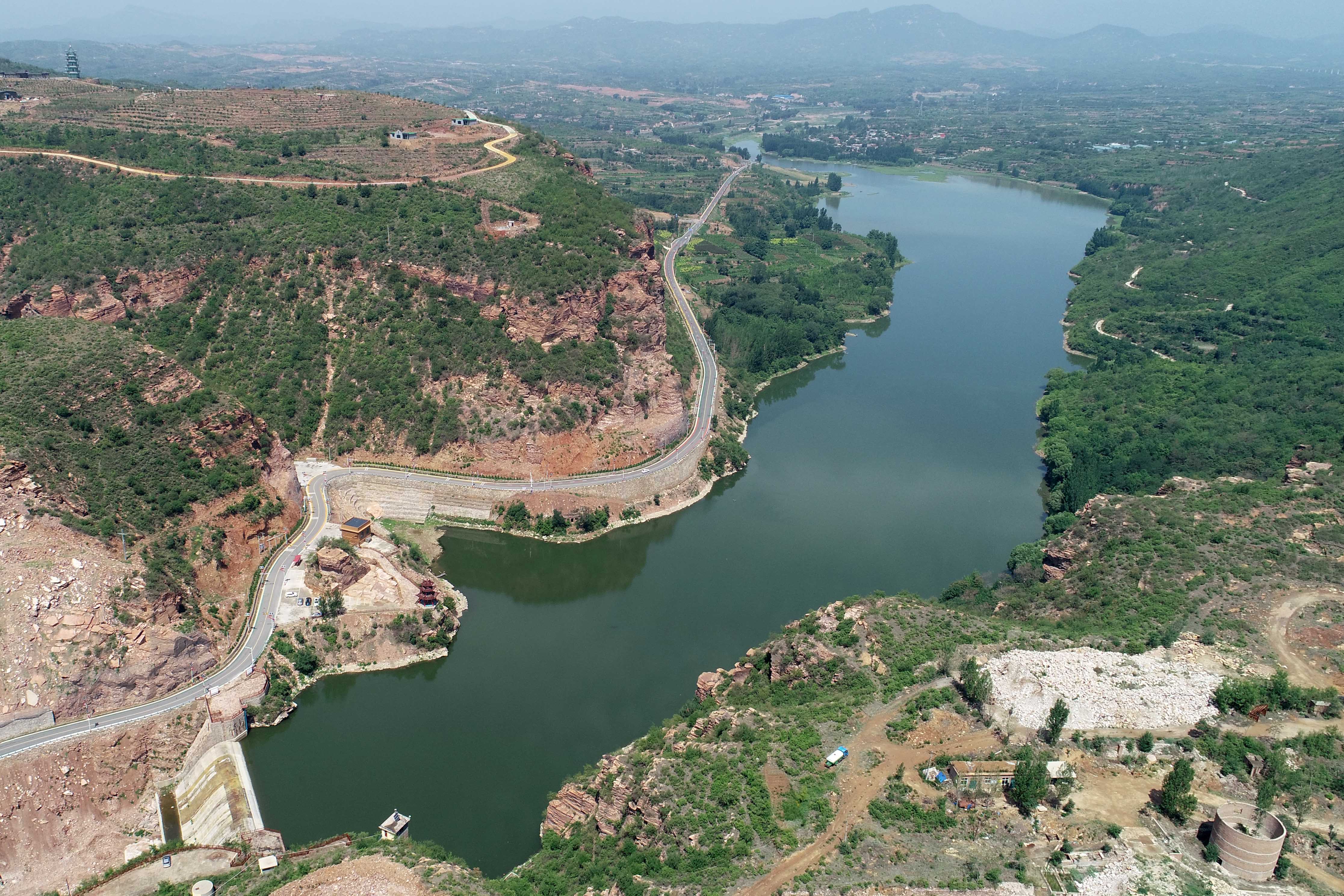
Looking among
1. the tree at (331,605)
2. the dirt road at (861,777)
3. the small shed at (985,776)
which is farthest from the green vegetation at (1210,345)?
the tree at (331,605)

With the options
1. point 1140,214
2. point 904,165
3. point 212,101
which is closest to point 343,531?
point 212,101

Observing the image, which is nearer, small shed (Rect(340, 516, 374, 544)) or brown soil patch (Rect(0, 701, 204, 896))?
brown soil patch (Rect(0, 701, 204, 896))

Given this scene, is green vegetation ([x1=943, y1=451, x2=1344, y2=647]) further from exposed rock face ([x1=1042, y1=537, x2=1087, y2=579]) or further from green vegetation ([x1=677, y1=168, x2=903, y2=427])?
green vegetation ([x1=677, y1=168, x2=903, y2=427])

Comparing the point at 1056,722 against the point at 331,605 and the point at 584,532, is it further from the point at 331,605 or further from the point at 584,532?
the point at 331,605

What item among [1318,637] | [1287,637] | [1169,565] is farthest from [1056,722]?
[1169,565]

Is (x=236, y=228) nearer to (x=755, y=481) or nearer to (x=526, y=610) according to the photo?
(x=526, y=610)

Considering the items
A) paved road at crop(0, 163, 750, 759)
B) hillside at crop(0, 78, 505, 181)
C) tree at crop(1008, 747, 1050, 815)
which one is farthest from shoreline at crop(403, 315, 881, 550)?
tree at crop(1008, 747, 1050, 815)

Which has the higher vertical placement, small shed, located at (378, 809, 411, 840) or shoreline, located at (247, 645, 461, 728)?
small shed, located at (378, 809, 411, 840)
